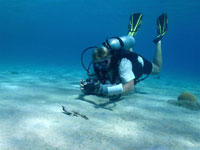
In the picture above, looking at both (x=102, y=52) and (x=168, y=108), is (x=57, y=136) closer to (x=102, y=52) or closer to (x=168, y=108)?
(x=102, y=52)

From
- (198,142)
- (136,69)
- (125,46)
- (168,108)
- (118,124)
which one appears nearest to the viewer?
(198,142)

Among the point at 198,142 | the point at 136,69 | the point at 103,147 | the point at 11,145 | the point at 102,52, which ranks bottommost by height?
the point at 198,142

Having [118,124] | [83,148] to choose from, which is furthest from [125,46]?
[83,148]

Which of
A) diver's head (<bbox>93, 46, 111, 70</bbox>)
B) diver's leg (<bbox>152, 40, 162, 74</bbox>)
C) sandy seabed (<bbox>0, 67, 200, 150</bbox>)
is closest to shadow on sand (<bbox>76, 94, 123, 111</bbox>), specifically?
sandy seabed (<bbox>0, 67, 200, 150</bbox>)

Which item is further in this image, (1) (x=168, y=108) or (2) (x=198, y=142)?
(1) (x=168, y=108)

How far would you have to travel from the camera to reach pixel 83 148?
2432 mm

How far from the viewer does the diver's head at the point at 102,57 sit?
4.58 m

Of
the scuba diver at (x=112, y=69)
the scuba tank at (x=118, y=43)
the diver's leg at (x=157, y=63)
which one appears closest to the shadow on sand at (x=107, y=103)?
the scuba diver at (x=112, y=69)

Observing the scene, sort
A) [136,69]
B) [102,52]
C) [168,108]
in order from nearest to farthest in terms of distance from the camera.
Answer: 1. [102,52]
2. [168,108]
3. [136,69]

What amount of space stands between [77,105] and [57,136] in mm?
1955

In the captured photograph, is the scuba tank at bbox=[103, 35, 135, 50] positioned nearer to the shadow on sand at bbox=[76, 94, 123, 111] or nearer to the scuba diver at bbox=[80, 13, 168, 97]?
the scuba diver at bbox=[80, 13, 168, 97]

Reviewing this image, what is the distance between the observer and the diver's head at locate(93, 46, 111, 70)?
15.0 ft

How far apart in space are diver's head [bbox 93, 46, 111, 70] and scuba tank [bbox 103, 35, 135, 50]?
0.42 m

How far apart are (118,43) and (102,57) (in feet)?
3.06
